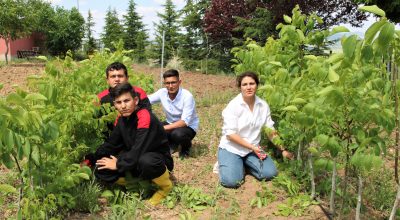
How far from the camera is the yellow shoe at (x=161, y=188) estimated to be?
120 inches

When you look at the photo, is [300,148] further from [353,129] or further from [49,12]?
[49,12]

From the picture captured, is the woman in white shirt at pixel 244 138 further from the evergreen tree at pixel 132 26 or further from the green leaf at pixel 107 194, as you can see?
the evergreen tree at pixel 132 26

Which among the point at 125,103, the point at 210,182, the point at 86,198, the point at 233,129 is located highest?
A: the point at 125,103

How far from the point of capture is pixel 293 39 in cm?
307

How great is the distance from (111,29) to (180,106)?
76.4 ft

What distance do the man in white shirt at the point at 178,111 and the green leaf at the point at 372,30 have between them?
2.85 meters

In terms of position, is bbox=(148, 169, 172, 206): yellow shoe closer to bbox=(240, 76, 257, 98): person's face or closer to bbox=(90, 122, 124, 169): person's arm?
Answer: bbox=(90, 122, 124, 169): person's arm

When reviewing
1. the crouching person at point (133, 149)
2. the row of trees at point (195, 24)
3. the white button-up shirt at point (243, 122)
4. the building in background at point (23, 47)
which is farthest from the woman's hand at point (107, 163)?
the building in background at point (23, 47)

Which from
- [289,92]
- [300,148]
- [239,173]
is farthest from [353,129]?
[239,173]

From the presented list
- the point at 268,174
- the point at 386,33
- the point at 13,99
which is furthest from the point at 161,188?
the point at 386,33

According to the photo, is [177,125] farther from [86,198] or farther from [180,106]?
[86,198]

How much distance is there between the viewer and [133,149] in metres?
2.92

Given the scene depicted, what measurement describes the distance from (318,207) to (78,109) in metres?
1.93

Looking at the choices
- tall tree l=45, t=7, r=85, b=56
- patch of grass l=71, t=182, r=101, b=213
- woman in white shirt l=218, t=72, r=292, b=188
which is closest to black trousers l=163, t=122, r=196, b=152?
woman in white shirt l=218, t=72, r=292, b=188
